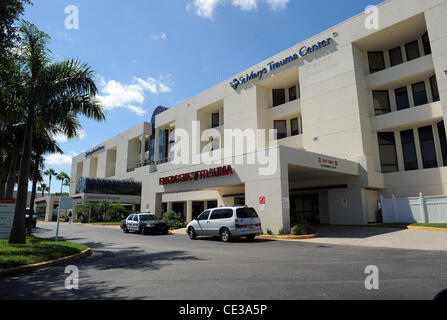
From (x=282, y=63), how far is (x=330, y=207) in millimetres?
15231

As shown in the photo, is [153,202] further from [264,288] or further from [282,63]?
[264,288]

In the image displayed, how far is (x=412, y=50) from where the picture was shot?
26281mm

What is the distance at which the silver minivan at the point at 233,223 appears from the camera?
15.6 meters

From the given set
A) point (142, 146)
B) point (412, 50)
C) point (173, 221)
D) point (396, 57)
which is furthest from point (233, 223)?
point (142, 146)

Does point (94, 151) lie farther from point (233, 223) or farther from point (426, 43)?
point (426, 43)

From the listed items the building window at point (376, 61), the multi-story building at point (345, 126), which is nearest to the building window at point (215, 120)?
the multi-story building at point (345, 126)

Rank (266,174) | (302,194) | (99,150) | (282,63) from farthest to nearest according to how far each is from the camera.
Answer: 1. (99,150)
2. (282,63)
3. (302,194)
4. (266,174)

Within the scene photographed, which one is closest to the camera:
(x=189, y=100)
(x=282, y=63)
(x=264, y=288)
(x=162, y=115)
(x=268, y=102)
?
(x=264, y=288)

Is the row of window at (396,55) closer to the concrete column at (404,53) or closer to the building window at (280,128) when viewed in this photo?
the concrete column at (404,53)

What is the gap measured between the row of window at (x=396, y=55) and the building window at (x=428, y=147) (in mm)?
6499

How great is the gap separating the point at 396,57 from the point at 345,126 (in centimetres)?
814

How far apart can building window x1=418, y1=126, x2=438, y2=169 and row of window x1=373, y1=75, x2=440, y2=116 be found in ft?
7.78

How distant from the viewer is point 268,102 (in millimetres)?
34469
